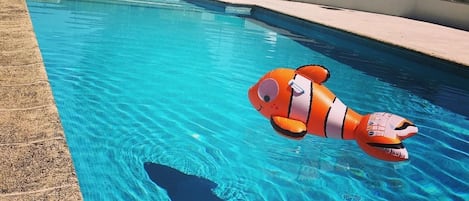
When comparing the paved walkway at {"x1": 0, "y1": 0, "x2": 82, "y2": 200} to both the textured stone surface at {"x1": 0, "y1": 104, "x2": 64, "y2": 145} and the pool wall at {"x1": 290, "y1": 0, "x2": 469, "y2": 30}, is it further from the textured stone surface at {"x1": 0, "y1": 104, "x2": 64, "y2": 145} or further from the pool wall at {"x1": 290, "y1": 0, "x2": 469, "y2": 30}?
the pool wall at {"x1": 290, "y1": 0, "x2": 469, "y2": 30}

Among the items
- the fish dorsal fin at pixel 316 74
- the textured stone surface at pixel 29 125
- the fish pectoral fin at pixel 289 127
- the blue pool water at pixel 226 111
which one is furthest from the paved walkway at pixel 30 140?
the fish dorsal fin at pixel 316 74

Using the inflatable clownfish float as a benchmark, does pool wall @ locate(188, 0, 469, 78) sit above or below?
below

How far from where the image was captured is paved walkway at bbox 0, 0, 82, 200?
101 inches

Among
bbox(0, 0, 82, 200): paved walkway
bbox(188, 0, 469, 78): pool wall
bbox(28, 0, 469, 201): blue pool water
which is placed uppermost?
bbox(0, 0, 82, 200): paved walkway

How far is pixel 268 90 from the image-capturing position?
327 cm

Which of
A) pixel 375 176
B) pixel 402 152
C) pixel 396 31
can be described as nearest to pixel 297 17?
pixel 396 31

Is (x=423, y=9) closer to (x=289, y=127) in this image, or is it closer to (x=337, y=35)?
(x=337, y=35)

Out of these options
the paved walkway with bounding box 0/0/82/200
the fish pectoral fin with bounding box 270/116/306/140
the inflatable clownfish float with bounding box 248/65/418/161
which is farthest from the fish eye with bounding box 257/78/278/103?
the paved walkway with bounding box 0/0/82/200

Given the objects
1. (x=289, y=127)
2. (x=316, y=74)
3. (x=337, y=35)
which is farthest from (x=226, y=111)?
(x=337, y=35)

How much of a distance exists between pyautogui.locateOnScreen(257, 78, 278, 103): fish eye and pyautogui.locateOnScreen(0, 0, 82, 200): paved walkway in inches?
50.7

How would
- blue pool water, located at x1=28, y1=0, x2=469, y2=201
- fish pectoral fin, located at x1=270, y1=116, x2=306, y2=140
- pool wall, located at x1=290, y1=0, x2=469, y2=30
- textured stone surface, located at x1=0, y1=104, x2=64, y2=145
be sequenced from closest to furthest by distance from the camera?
fish pectoral fin, located at x1=270, y1=116, x2=306, y2=140
textured stone surface, located at x1=0, y1=104, x2=64, y2=145
blue pool water, located at x1=28, y1=0, x2=469, y2=201
pool wall, located at x1=290, y1=0, x2=469, y2=30

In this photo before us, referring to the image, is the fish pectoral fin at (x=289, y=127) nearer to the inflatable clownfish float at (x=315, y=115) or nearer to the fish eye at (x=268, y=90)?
the inflatable clownfish float at (x=315, y=115)

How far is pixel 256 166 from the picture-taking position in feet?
14.9

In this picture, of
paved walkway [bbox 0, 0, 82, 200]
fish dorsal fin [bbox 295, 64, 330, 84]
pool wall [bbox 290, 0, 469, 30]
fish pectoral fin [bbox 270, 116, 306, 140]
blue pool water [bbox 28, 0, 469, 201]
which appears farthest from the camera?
pool wall [bbox 290, 0, 469, 30]
